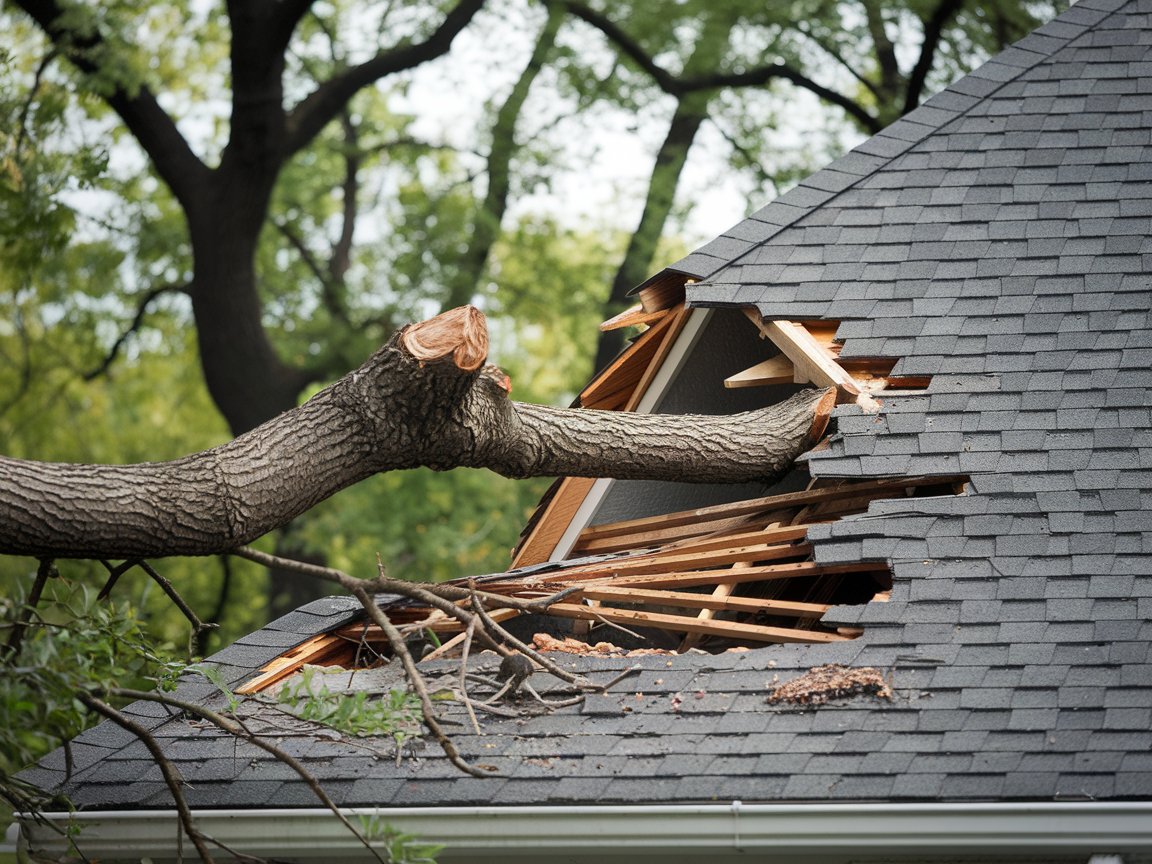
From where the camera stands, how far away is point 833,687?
4.36 m

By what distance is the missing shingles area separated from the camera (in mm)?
4348

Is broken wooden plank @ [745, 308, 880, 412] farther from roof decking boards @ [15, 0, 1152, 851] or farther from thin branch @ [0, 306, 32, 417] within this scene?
thin branch @ [0, 306, 32, 417]

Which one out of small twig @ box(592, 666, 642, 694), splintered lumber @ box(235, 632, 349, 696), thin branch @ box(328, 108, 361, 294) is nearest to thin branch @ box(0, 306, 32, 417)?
thin branch @ box(328, 108, 361, 294)

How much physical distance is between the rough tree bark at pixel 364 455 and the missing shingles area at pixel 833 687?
1.47m

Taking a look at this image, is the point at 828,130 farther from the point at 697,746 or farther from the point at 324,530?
the point at 697,746

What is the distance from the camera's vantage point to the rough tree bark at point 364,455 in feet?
13.8

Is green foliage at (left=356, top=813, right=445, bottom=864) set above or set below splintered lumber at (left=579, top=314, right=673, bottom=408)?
below

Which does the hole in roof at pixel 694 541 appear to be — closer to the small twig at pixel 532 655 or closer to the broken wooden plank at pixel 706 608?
the broken wooden plank at pixel 706 608

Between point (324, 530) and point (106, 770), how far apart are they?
993 cm

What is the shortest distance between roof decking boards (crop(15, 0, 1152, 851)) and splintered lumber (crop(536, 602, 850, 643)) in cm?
18

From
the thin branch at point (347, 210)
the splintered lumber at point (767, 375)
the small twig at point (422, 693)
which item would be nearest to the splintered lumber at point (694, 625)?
the small twig at point (422, 693)

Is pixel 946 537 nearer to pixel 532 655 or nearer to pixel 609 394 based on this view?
pixel 532 655

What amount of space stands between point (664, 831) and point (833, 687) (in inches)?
29.9

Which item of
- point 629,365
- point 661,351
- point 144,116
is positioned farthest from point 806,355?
point 144,116
